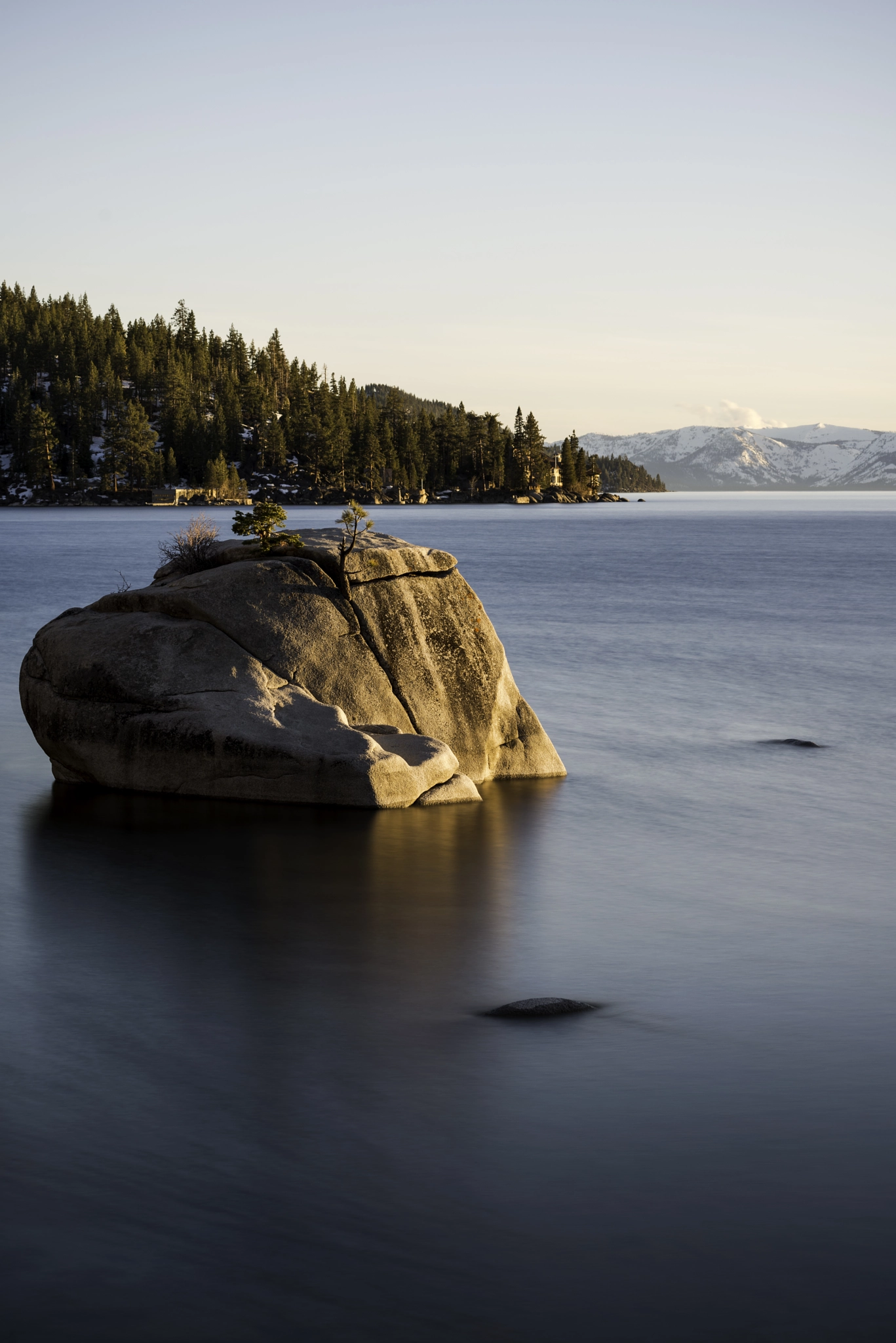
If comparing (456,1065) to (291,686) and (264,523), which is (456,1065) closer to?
(291,686)

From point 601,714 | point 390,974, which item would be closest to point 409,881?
point 390,974

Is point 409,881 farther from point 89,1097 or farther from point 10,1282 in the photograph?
point 10,1282

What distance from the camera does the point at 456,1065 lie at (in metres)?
9.17

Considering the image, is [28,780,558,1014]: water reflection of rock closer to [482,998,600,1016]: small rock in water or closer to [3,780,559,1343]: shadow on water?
[3,780,559,1343]: shadow on water

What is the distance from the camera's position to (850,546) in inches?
4242

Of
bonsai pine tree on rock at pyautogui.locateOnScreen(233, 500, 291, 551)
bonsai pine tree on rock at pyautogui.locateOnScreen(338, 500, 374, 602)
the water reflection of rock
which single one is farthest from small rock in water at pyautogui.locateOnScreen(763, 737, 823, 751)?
bonsai pine tree on rock at pyautogui.locateOnScreen(233, 500, 291, 551)

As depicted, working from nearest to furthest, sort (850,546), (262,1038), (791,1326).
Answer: (791,1326) < (262,1038) < (850,546)

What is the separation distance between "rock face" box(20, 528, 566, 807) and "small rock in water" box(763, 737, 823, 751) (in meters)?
5.21

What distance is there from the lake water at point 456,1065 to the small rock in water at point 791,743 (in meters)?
2.42

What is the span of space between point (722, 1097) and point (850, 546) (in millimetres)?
105102

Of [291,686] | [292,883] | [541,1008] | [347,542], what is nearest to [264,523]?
[347,542]

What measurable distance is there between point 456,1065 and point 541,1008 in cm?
120

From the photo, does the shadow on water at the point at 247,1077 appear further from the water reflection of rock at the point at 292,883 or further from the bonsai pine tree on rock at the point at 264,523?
the bonsai pine tree on rock at the point at 264,523

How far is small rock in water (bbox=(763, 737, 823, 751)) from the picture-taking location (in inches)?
896
